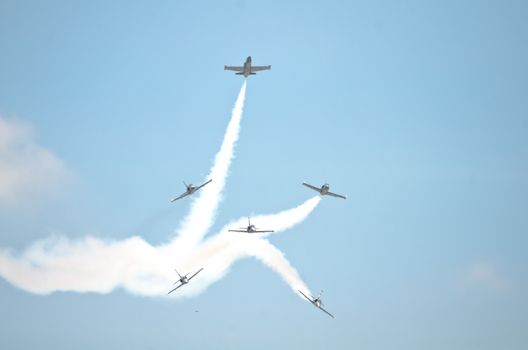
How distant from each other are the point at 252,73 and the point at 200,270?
160ft

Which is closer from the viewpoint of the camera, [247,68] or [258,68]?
[247,68]

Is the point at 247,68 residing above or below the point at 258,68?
below

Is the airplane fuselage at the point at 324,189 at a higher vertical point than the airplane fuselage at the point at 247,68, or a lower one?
lower

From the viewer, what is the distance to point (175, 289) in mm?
182500

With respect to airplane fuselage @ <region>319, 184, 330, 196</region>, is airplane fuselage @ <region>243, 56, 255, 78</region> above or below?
above

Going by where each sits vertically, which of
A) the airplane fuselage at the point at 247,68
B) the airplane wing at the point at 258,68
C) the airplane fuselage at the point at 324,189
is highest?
the airplane wing at the point at 258,68

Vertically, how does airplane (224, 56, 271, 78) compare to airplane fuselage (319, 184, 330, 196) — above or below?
above

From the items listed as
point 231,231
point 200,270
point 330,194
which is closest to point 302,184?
point 330,194

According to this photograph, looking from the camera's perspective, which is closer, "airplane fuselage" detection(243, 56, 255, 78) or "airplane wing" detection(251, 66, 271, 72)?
"airplane fuselage" detection(243, 56, 255, 78)

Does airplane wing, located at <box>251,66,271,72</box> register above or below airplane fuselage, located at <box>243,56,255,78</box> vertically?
above

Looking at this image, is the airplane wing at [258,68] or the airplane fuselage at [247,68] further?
the airplane wing at [258,68]

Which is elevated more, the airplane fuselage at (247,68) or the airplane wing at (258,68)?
the airplane wing at (258,68)

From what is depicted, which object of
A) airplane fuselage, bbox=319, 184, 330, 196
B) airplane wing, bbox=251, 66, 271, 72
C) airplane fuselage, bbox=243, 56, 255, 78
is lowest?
airplane fuselage, bbox=319, 184, 330, 196

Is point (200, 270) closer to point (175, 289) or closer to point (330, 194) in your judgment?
point (175, 289)
